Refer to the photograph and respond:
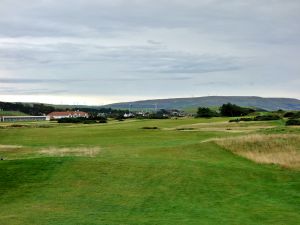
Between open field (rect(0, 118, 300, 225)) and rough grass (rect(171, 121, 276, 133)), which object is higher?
rough grass (rect(171, 121, 276, 133))

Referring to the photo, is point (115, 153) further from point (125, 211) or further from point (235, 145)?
point (125, 211)

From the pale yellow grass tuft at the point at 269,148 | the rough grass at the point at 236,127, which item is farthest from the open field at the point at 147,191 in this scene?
the rough grass at the point at 236,127

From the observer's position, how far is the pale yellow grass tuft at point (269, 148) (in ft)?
144

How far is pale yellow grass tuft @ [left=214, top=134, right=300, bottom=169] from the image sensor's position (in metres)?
43.9

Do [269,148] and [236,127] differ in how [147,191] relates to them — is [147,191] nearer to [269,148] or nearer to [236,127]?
[269,148]

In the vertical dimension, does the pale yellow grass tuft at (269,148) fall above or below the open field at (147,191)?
above

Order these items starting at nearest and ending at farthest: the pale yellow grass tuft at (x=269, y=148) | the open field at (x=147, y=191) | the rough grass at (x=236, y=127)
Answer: the open field at (x=147, y=191), the pale yellow grass tuft at (x=269, y=148), the rough grass at (x=236, y=127)

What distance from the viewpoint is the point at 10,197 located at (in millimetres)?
27891

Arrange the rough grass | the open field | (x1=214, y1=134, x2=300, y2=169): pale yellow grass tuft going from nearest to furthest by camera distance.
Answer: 1. the open field
2. (x1=214, y1=134, x2=300, y2=169): pale yellow grass tuft
3. the rough grass

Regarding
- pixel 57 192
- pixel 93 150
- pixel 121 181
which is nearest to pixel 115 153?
pixel 93 150

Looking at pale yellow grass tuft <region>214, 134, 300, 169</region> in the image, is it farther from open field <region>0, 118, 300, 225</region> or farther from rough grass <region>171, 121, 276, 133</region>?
rough grass <region>171, 121, 276, 133</region>

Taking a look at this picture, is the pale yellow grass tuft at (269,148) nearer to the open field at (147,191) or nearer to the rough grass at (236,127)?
the open field at (147,191)

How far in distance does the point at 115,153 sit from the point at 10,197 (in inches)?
654

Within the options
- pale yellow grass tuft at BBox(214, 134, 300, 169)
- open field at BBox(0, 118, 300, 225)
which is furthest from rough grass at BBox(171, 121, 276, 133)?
open field at BBox(0, 118, 300, 225)
